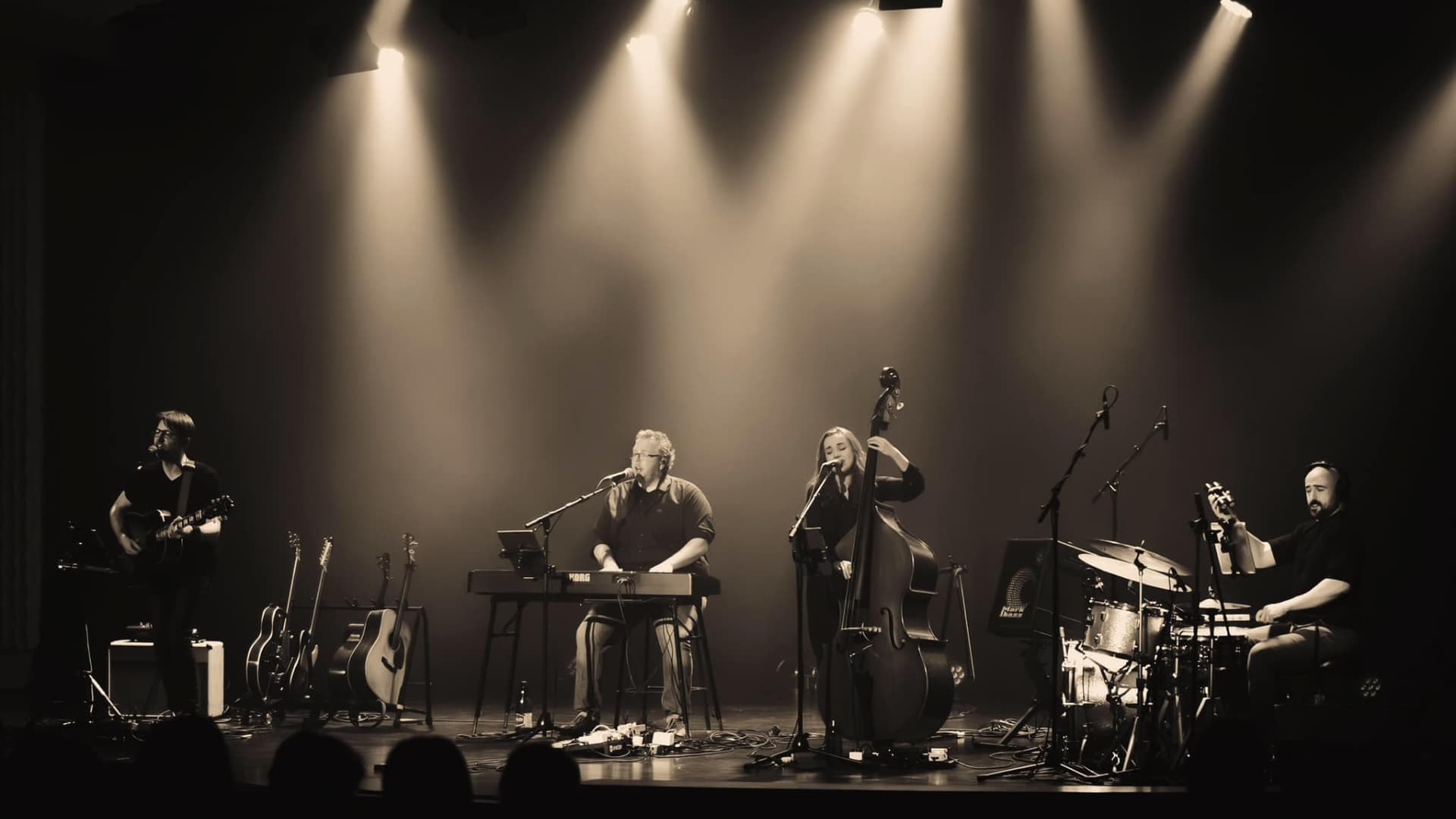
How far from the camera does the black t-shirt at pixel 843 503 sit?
244 inches

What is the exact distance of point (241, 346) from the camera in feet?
29.1

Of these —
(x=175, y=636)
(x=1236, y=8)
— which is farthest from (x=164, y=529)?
(x=1236, y=8)

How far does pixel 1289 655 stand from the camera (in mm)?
5512

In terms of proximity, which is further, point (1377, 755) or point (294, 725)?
point (294, 725)

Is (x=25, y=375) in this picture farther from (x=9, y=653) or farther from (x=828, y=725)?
(x=828, y=725)

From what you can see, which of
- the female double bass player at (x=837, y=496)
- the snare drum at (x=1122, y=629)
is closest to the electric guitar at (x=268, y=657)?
the female double bass player at (x=837, y=496)

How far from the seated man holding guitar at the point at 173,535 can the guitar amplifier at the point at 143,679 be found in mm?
649

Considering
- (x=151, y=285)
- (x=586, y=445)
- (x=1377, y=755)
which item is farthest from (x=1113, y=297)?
(x=151, y=285)

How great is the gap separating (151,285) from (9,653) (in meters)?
2.64

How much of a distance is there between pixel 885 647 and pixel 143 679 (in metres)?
4.71

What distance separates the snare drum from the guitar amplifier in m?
5.05

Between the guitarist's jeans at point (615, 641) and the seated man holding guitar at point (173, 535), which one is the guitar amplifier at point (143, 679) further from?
the guitarist's jeans at point (615, 641)

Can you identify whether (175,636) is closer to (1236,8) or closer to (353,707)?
(353,707)

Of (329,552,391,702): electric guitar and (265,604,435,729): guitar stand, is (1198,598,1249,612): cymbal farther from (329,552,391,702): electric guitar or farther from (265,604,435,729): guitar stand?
(329,552,391,702): electric guitar
